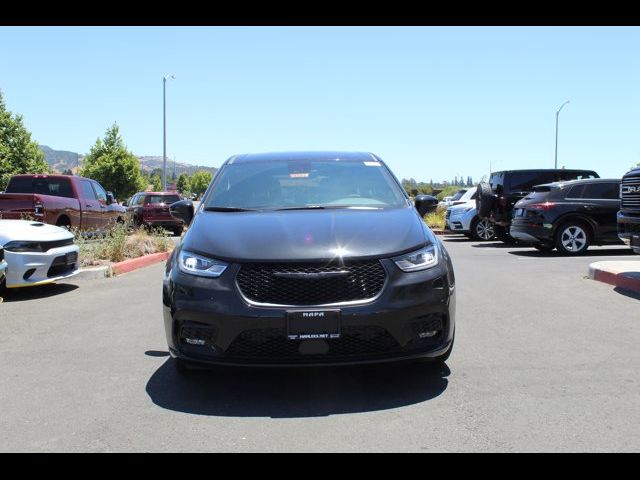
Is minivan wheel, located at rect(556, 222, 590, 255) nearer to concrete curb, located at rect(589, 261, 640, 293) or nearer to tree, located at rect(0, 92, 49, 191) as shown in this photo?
concrete curb, located at rect(589, 261, 640, 293)

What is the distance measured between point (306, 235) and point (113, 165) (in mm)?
55029

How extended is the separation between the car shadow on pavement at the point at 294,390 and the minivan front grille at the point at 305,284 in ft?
1.43

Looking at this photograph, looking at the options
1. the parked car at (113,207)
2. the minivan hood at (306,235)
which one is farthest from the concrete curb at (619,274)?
the parked car at (113,207)

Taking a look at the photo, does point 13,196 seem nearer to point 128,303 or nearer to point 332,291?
point 128,303

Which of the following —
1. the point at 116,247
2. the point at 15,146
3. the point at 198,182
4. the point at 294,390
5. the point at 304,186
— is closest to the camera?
the point at 294,390

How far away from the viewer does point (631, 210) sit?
26.4 feet

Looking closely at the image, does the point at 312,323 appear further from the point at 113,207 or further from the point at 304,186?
the point at 113,207

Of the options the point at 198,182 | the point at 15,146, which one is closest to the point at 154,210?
the point at 15,146

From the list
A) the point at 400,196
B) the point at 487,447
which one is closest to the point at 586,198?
the point at 400,196

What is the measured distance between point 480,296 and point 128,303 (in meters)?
4.40

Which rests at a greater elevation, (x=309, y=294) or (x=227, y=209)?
(x=227, y=209)

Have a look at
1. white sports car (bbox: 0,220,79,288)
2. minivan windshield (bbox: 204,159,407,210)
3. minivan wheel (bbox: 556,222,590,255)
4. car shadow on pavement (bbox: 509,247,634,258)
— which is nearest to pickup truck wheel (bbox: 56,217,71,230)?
white sports car (bbox: 0,220,79,288)

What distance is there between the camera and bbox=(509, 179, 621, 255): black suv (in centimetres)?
1334

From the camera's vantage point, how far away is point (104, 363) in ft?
16.1
